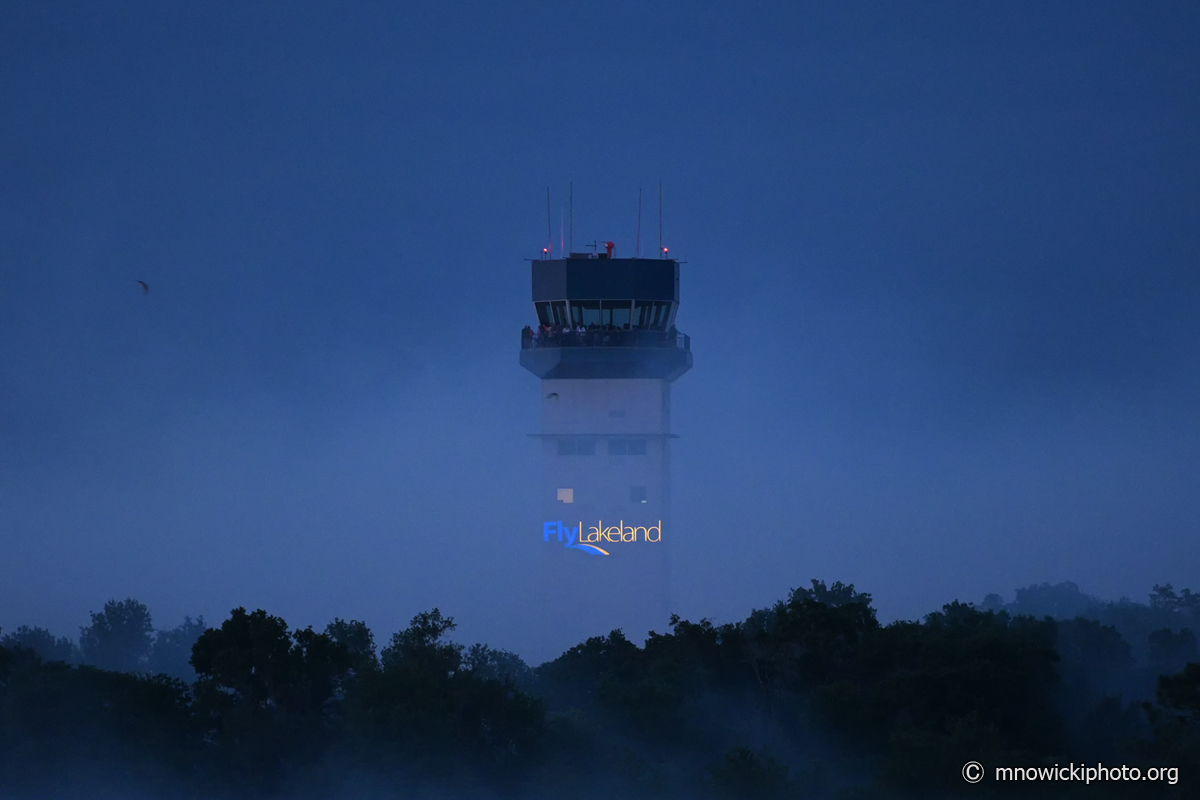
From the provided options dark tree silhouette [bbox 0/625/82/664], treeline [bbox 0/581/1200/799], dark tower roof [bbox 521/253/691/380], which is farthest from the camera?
dark tree silhouette [bbox 0/625/82/664]

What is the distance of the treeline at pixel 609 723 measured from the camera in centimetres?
3903

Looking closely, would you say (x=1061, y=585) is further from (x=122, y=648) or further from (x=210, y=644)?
(x=210, y=644)

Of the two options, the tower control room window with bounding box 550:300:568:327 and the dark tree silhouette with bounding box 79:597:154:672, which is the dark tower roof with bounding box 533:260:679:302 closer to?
the tower control room window with bounding box 550:300:568:327

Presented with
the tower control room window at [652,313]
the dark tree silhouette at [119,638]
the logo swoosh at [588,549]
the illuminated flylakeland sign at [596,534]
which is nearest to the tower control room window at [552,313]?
the tower control room window at [652,313]

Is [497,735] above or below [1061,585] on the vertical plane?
below

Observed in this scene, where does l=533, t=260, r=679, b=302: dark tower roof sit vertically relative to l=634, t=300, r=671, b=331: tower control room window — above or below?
above

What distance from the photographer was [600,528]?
2936 inches

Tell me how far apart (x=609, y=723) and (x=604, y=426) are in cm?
2914

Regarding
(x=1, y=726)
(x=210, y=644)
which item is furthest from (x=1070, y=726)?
(x=1, y=726)

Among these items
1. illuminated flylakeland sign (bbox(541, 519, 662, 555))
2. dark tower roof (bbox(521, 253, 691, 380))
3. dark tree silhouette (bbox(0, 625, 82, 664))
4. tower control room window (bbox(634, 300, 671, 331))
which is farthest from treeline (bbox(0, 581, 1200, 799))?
dark tree silhouette (bbox(0, 625, 82, 664))

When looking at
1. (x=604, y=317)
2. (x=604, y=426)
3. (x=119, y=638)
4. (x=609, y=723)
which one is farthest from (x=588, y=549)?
(x=119, y=638)

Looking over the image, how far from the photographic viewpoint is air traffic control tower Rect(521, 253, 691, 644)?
7375 cm

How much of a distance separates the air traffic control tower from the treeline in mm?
23275

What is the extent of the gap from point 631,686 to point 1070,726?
41.4 ft
